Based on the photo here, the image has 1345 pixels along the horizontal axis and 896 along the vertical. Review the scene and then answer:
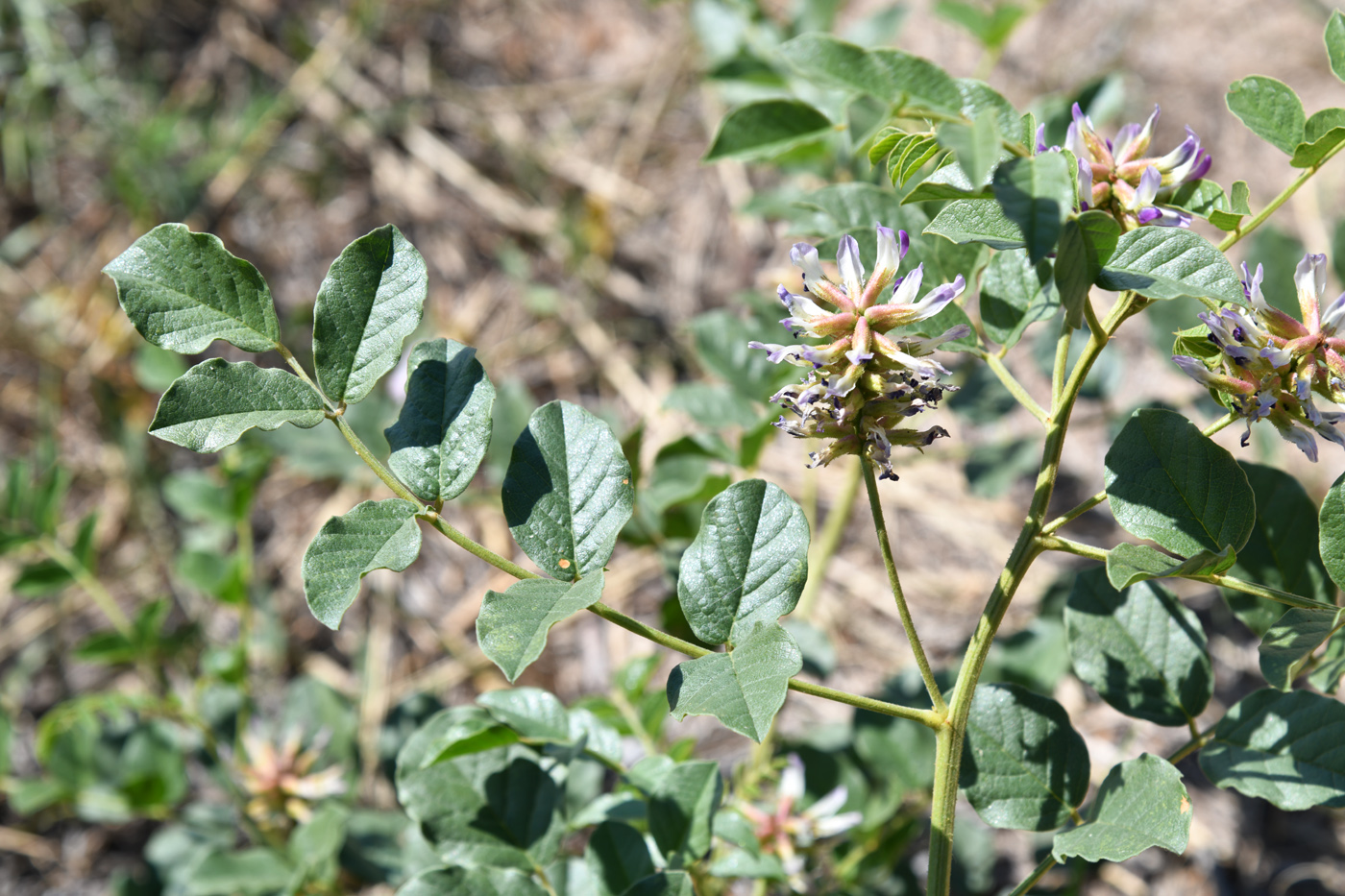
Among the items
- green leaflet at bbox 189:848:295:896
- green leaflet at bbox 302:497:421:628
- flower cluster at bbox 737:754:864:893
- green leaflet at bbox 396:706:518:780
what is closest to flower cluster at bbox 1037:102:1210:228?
green leaflet at bbox 302:497:421:628

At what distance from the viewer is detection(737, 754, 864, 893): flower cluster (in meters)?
1.51

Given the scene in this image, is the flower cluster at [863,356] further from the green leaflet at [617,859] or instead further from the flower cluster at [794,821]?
the flower cluster at [794,821]

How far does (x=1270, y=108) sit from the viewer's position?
1.01 m

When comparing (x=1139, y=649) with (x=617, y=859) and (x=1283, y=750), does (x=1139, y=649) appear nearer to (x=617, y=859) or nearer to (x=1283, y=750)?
(x=1283, y=750)

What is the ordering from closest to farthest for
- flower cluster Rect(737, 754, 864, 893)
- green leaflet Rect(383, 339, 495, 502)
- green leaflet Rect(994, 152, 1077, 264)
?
green leaflet Rect(994, 152, 1077, 264) → green leaflet Rect(383, 339, 495, 502) → flower cluster Rect(737, 754, 864, 893)

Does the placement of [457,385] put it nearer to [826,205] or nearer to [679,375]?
[826,205]

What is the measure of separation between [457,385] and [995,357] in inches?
22.3

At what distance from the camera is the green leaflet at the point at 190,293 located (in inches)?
36.7

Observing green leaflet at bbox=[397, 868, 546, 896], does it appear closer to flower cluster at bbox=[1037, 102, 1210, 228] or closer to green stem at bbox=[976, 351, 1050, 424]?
green stem at bbox=[976, 351, 1050, 424]

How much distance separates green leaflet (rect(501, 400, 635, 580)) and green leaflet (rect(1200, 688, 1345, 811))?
2.28 feet

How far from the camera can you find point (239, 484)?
1805 millimetres

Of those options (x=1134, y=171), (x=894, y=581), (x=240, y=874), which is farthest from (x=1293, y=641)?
(x=240, y=874)

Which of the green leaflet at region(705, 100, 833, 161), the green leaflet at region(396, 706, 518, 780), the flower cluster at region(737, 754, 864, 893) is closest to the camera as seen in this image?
the green leaflet at region(396, 706, 518, 780)

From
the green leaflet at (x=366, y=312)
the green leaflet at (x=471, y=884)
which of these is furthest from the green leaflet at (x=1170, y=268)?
the green leaflet at (x=471, y=884)
